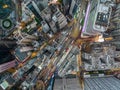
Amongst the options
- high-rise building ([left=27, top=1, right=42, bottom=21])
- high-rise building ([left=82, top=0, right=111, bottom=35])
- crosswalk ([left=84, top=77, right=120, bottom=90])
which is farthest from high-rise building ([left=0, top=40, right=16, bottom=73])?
high-rise building ([left=82, top=0, right=111, bottom=35])

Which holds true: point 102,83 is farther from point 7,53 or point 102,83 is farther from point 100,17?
point 7,53

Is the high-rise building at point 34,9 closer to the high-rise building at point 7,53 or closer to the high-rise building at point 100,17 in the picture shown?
the high-rise building at point 7,53

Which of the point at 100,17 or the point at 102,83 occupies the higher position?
the point at 100,17

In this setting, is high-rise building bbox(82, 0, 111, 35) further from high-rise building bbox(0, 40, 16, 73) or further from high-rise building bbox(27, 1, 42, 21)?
high-rise building bbox(0, 40, 16, 73)

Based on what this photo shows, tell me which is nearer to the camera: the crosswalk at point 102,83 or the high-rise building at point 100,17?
the high-rise building at point 100,17

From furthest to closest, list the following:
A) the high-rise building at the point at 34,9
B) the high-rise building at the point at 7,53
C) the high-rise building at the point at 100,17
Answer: the high-rise building at the point at 7,53, the high-rise building at the point at 34,9, the high-rise building at the point at 100,17

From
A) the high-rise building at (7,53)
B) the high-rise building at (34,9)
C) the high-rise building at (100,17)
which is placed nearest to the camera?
the high-rise building at (100,17)

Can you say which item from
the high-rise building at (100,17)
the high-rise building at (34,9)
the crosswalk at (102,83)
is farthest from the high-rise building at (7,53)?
the high-rise building at (100,17)

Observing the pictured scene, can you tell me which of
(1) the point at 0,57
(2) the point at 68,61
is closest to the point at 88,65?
(2) the point at 68,61

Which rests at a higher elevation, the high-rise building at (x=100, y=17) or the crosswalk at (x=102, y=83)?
the high-rise building at (x=100, y=17)

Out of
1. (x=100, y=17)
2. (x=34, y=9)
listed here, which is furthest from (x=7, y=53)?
(x=100, y=17)

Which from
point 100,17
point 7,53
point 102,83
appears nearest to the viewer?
point 100,17

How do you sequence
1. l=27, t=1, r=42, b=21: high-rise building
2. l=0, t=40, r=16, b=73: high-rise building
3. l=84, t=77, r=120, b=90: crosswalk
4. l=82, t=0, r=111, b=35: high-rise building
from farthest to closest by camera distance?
l=0, t=40, r=16, b=73: high-rise building, l=27, t=1, r=42, b=21: high-rise building, l=84, t=77, r=120, b=90: crosswalk, l=82, t=0, r=111, b=35: high-rise building
